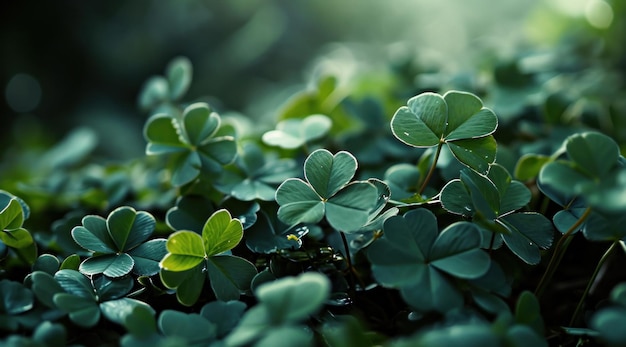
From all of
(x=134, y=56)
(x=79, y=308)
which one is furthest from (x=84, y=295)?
(x=134, y=56)

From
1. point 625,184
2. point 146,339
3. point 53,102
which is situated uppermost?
point 625,184

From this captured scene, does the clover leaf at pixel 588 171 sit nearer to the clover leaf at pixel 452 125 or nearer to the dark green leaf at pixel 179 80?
the clover leaf at pixel 452 125

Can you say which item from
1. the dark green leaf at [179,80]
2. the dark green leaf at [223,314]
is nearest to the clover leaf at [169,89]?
the dark green leaf at [179,80]

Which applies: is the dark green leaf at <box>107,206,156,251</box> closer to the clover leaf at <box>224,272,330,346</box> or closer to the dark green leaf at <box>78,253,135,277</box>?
the dark green leaf at <box>78,253,135,277</box>

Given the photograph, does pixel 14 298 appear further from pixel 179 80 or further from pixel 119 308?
pixel 179 80

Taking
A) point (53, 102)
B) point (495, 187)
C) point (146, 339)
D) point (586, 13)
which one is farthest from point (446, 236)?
point (53, 102)

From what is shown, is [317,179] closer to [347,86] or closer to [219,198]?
[219,198]
